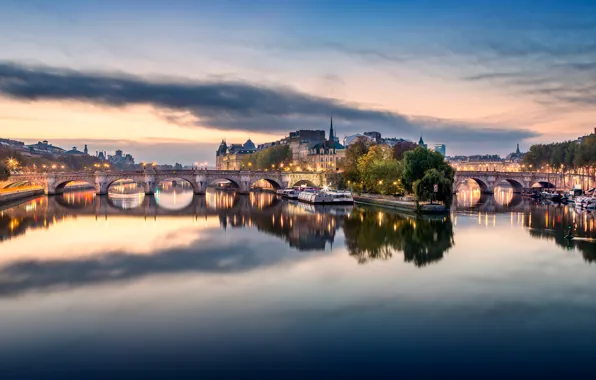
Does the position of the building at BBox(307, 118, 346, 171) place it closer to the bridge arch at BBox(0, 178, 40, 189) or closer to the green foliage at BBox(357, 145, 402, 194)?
the green foliage at BBox(357, 145, 402, 194)

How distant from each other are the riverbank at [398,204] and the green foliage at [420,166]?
1.79 metres

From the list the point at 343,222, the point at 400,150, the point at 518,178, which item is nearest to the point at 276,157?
the point at 400,150

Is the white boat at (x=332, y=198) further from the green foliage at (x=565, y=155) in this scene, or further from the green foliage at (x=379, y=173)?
the green foliage at (x=565, y=155)

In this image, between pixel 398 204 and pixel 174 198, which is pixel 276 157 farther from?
pixel 398 204

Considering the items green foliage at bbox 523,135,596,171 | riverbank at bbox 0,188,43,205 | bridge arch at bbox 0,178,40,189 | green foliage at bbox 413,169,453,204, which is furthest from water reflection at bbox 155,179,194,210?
green foliage at bbox 523,135,596,171

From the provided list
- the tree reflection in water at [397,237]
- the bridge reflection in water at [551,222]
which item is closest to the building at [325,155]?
the bridge reflection in water at [551,222]

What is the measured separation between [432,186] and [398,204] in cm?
538

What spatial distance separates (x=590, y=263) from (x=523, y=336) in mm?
13713

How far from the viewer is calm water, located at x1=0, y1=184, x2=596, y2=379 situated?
14.2 metres

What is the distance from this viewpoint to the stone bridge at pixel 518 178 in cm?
9425

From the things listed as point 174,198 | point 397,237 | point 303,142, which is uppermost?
point 303,142

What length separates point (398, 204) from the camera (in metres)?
56.1

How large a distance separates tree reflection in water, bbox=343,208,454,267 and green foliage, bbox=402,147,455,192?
4.91 metres

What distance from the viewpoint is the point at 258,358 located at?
47.7 feet
